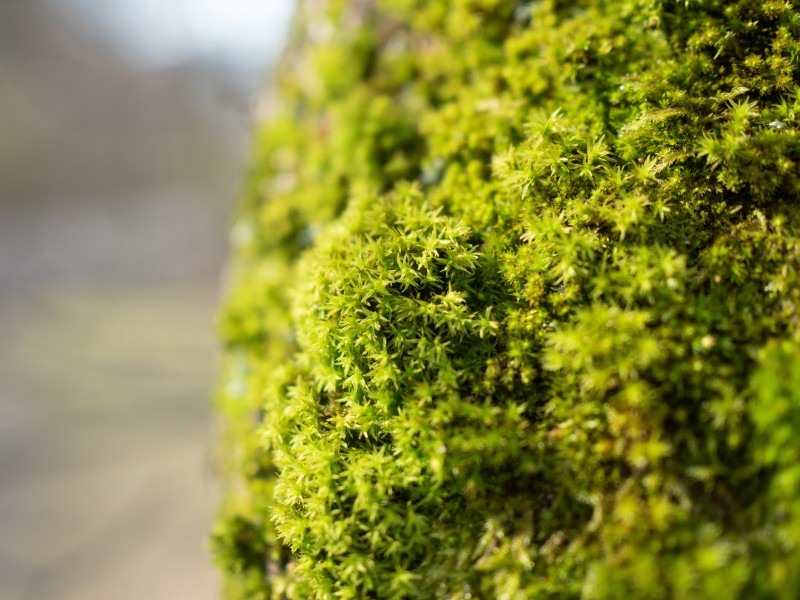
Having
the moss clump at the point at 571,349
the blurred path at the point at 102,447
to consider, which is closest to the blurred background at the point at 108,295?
the blurred path at the point at 102,447

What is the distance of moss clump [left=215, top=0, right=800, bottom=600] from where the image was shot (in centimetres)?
160

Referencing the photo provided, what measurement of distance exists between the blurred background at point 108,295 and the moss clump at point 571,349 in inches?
82.2

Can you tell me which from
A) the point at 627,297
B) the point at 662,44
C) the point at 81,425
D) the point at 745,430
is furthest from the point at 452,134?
the point at 81,425

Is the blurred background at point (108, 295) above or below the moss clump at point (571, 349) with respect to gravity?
above

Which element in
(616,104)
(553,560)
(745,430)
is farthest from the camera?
(616,104)

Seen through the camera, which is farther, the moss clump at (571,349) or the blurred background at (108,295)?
the blurred background at (108,295)

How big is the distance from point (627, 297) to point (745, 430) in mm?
551

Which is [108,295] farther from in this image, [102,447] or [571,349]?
[571,349]

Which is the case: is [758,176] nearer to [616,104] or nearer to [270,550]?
[616,104]

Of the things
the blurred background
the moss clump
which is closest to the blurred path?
the blurred background

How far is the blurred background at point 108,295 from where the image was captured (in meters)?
6.70

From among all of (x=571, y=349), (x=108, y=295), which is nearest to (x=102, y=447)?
(x=108, y=295)

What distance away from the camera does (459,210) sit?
2430 mm

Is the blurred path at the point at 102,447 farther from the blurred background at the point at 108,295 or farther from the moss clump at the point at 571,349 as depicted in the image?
the moss clump at the point at 571,349
